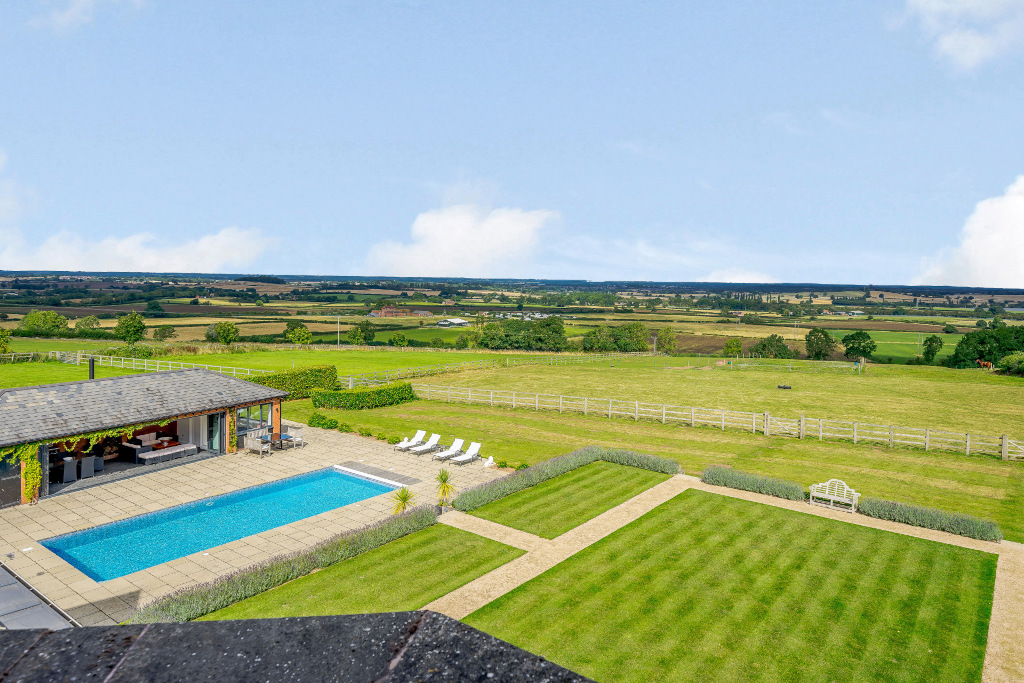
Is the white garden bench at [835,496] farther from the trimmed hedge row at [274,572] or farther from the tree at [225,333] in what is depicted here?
the tree at [225,333]

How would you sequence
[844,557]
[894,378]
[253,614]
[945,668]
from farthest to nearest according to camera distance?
1. [894,378]
2. [844,557]
3. [253,614]
4. [945,668]

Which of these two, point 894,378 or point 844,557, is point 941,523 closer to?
point 844,557

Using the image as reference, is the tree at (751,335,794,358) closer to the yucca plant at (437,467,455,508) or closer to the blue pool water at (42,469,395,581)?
the yucca plant at (437,467,455,508)

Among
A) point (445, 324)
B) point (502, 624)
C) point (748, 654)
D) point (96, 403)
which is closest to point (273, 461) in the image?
point (96, 403)

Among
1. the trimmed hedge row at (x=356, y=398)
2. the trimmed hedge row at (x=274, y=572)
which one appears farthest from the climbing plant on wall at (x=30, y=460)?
the trimmed hedge row at (x=356, y=398)

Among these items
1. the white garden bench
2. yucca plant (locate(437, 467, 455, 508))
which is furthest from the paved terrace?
the white garden bench

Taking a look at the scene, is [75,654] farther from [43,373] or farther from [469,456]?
[43,373]
